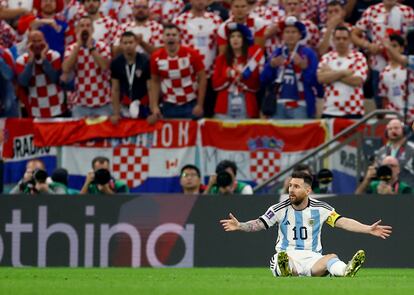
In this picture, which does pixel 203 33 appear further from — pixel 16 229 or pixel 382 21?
pixel 16 229

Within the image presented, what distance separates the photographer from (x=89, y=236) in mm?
18812

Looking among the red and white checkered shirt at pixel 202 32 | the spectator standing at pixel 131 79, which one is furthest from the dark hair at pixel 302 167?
the spectator standing at pixel 131 79

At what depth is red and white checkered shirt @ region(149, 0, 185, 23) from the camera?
73.6ft

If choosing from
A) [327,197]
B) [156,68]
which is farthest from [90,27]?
[327,197]

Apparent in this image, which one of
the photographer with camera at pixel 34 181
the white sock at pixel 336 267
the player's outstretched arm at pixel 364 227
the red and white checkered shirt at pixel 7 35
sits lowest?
the white sock at pixel 336 267

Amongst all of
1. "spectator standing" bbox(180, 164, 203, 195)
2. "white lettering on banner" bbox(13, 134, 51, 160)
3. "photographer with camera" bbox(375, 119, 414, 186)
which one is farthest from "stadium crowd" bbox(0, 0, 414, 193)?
"spectator standing" bbox(180, 164, 203, 195)

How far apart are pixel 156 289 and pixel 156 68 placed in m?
9.32

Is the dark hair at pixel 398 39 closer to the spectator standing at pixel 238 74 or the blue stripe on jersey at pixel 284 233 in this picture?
the spectator standing at pixel 238 74

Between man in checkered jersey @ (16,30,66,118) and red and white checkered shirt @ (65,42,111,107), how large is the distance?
30 cm

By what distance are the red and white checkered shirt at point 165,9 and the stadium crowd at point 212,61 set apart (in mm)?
25

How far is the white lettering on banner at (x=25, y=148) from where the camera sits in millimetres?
21672

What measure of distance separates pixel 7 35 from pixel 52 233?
4.98 metres

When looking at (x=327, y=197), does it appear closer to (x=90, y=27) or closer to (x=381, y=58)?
(x=381, y=58)

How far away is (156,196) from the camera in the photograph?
18.9 metres
